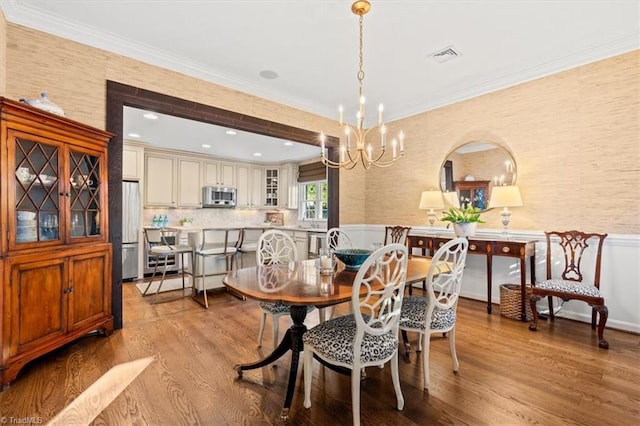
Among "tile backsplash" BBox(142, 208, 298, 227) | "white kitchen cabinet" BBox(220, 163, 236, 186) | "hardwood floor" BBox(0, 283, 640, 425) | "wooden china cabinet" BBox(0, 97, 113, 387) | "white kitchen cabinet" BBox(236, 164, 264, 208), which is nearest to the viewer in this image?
"hardwood floor" BBox(0, 283, 640, 425)

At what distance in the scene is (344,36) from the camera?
272cm

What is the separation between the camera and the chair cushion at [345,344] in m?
1.58

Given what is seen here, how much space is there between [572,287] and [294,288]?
8.74ft

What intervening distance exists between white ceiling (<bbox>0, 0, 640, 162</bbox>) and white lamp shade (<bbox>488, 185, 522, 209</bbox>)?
1.27 m

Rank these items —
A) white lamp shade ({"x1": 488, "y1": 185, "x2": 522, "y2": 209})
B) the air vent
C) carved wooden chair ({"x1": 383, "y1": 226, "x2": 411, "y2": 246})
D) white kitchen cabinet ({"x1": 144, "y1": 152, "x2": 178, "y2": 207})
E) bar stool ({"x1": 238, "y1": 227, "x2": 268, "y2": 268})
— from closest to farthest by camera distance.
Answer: the air vent → white lamp shade ({"x1": 488, "y1": 185, "x2": 522, "y2": 209}) → bar stool ({"x1": 238, "y1": 227, "x2": 268, "y2": 268}) → carved wooden chair ({"x1": 383, "y1": 226, "x2": 411, "y2": 246}) → white kitchen cabinet ({"x1": 144, "y1": 152, "x2": 178, "y2": 207})

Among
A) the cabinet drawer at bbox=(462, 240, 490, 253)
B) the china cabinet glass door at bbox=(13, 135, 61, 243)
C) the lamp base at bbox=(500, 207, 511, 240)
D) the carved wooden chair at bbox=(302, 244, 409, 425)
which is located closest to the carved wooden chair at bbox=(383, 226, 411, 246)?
the cabinet drawer at bbox=(462, 240, 490, 253)

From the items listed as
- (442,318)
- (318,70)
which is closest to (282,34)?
(318,70)

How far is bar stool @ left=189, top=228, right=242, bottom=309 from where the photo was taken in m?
3.91

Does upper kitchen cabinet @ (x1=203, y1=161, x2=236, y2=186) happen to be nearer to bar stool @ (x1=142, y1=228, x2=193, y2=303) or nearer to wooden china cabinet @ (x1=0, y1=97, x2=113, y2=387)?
bar stool @ (x1=142, y1=228, x2=193, y2=303)

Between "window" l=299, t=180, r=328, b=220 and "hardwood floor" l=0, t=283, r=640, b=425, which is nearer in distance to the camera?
"hardwood floor" l=0, t=283, r=640, b=425

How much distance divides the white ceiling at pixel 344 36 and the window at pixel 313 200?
356 centimetres

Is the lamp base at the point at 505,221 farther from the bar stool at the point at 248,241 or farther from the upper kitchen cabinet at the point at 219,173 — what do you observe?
the upper kitchen cabinet at the point at 219,173
